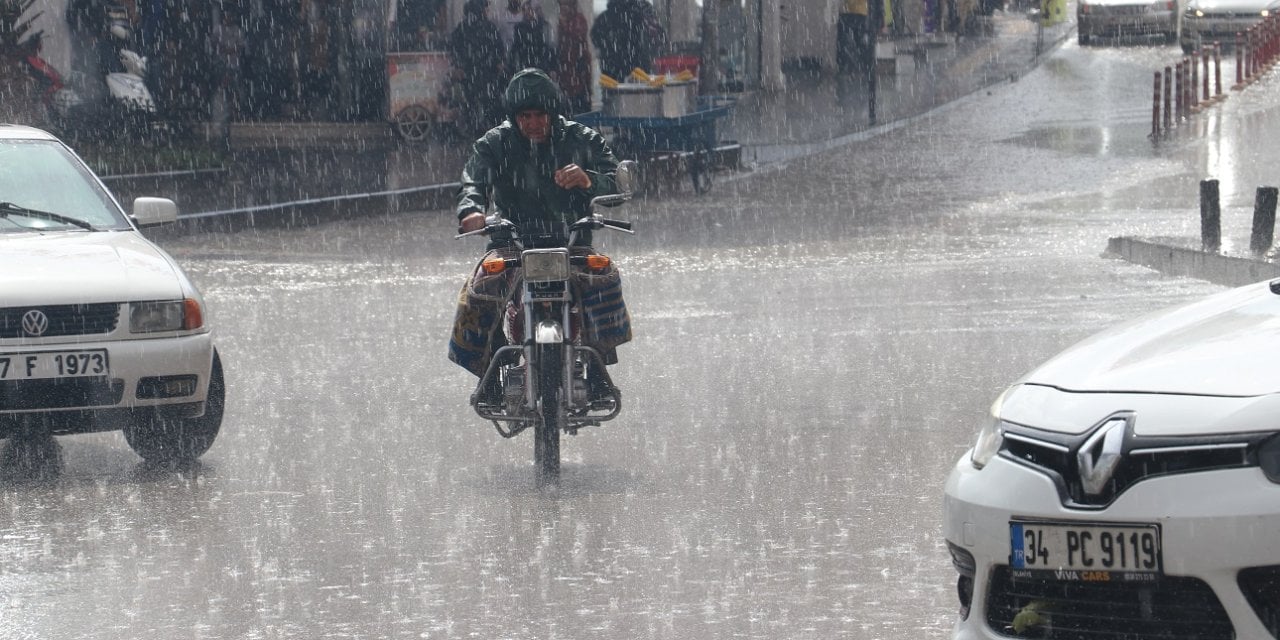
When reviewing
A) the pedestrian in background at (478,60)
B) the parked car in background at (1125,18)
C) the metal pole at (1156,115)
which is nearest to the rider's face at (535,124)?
the pedestrian in background at (478,60)

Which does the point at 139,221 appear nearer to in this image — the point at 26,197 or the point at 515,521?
the point at 26,197

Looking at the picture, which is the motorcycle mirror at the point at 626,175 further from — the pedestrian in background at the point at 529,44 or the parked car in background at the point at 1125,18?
the parked car in background at the point at 1125,18

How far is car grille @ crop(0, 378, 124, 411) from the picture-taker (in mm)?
8312

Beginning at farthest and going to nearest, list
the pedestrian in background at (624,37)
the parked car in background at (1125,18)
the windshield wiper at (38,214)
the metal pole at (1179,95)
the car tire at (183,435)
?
1. the parked car in background at (1125,18)
2. the metal pole at (1179,95)
3. the pedestrian in background at (624,37)
4. the windshield wiper at (38,214)
5. the car tire at (183,435)

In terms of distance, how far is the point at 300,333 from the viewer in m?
12.9

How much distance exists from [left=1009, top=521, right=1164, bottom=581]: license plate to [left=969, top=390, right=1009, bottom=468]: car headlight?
290 mm

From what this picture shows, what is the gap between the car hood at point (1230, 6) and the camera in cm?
4188

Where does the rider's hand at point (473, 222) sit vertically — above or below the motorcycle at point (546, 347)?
above

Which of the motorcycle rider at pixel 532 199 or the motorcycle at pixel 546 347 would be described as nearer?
the motorcycle at pixel 546 347

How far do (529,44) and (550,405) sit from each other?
61.7ft

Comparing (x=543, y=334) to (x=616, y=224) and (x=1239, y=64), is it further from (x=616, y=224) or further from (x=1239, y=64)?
(x=1239, y=64)

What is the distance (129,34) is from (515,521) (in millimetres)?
20408

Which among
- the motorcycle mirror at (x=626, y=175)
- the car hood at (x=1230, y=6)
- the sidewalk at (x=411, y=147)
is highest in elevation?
the motorcycle mirror at (x=626, y=175)

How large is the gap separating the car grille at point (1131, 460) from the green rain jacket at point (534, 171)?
13.7 ft
